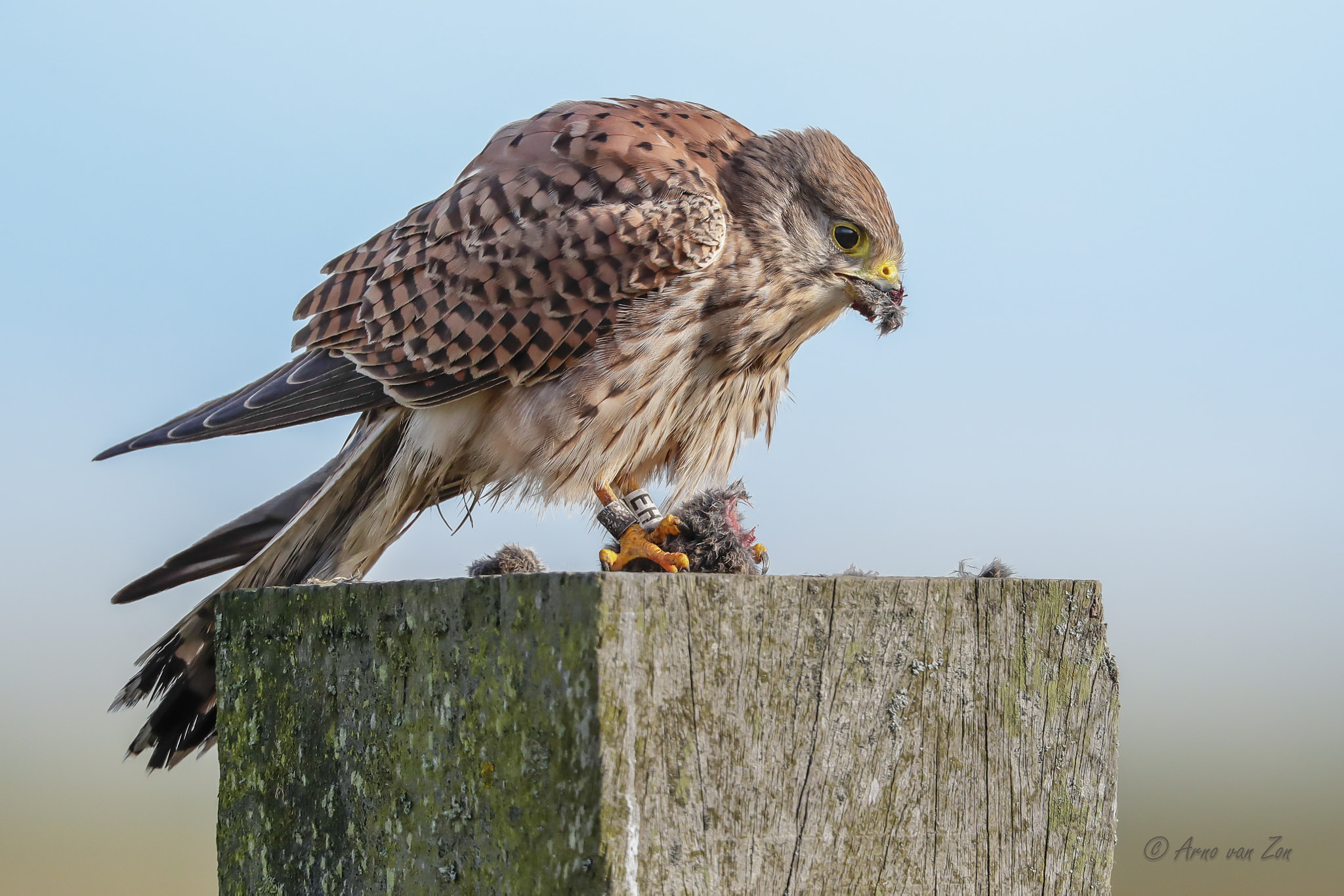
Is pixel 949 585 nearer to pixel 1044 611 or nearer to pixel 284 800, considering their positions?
pixel 1044 611

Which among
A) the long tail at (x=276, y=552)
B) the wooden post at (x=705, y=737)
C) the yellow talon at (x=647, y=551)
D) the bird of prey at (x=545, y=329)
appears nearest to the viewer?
the wooden post at (x=705, y=737)

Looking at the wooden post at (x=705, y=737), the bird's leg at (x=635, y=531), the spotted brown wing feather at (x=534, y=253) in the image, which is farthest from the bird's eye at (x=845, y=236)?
the wooden post at (x=705, y=737)

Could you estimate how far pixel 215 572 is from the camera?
331 centimetres

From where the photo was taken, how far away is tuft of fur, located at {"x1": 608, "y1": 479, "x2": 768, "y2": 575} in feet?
8.83

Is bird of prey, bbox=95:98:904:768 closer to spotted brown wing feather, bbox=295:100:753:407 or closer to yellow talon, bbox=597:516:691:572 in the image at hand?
spotted brown wing feather, bbox=295:100:753:407

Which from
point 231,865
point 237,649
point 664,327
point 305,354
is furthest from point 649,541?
point 305,354

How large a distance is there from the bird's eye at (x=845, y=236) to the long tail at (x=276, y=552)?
58.3 inches

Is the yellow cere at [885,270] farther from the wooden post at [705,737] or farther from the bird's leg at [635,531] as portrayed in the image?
the wooden post at [705,737]

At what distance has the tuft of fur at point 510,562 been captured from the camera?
8.84ft

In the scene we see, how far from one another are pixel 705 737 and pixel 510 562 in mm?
1138

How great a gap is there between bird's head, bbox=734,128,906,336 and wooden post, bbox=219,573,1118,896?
175 cm

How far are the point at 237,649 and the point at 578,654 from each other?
3.69 feet

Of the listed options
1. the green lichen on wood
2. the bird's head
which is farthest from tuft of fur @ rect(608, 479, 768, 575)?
the bird's head

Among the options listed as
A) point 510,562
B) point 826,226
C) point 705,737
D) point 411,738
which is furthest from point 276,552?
point 705,737
